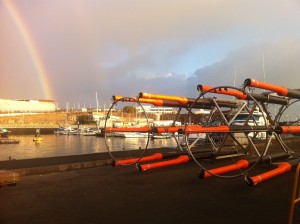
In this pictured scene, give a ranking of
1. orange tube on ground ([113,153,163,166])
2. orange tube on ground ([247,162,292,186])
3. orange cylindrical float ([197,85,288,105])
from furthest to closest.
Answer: orange tube on ground ([113,153,163,166]) < orange cylindrical float ([197,85,288,105]) < orange tube on ground ([247,162,292,186])

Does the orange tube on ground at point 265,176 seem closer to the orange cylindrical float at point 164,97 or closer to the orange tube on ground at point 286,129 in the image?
the orange tube on ground at point 286,129

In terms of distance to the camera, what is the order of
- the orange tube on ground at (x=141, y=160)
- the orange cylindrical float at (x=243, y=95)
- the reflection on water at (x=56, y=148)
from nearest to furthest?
1. the orange cylindrical float at (x=243, y=95)
2. the orange tube on ground at (x=141, y=160)
3. the reflection on water at (x=56, y=148)

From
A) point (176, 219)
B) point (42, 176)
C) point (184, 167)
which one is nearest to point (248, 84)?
point (176, 219)

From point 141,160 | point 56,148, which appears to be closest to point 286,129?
point 141,160

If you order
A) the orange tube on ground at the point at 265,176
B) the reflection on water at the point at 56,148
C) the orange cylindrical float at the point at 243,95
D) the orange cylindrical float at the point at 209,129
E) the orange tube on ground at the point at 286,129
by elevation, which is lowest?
the reflection on water at the point at 56,148

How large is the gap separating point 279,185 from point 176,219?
5.95 m

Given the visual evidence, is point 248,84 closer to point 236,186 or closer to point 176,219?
point 236,186

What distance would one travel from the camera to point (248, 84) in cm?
1200

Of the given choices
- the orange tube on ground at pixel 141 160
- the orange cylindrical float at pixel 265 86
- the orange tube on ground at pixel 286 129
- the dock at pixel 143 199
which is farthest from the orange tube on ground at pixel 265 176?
the orange tube on ground at pixel 141 160

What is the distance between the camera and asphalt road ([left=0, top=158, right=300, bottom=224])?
28.6 feet

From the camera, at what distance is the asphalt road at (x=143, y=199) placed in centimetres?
872

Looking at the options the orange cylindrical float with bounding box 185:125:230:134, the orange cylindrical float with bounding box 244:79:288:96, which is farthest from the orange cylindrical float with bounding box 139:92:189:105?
the orange cylindrical float with bounding box 244:79:288:96

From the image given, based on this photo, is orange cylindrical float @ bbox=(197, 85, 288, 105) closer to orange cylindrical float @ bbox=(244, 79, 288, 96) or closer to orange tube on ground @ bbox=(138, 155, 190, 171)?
orange cylindrical float @ bbox=(244, 79, 288, 96)

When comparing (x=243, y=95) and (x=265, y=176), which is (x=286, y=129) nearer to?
(x=265, y=176)
